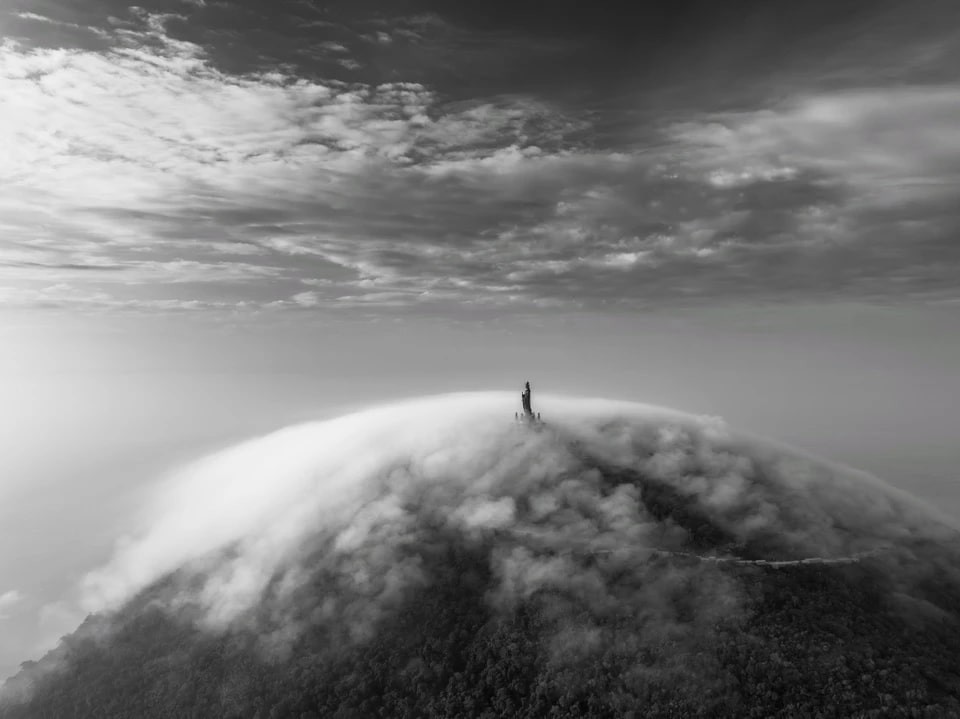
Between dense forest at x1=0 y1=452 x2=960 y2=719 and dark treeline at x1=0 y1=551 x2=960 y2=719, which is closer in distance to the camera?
dark treeline at x1=0 y1=551 x2=960 y2=719

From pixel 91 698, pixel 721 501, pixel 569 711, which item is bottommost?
pixel 91 698

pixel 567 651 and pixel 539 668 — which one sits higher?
pixel 567 651

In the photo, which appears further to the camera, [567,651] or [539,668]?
[567,651]

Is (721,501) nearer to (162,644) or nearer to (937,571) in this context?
(937,571)

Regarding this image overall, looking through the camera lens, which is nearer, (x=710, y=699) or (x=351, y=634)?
(x=710, y=699)

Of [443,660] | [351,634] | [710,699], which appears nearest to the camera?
[710,699]

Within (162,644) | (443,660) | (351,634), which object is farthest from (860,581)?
(162,644)

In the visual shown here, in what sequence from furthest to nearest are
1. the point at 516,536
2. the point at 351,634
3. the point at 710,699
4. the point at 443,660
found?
the point at 516,536 < the point at 351,634 < the point at 443,660 < the point at 710,699

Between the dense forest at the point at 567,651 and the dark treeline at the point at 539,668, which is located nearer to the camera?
the dark treeline at the point at 539,668
